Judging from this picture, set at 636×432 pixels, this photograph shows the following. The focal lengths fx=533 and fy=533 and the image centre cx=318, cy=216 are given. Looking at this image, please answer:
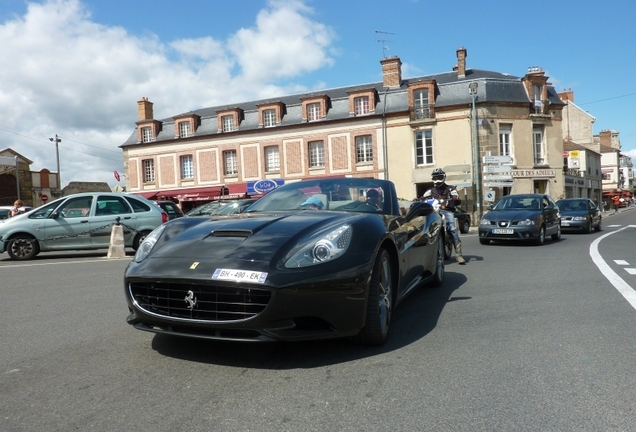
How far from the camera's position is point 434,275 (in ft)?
19.7

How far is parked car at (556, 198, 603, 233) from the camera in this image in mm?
18141

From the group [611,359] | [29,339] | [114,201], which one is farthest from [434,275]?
[114,201]

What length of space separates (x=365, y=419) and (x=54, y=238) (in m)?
10.5

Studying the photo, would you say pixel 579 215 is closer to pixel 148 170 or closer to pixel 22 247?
pixel 22 247

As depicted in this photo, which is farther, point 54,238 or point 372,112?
point 372,112

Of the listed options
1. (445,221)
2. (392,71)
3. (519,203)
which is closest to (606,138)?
(392,71)

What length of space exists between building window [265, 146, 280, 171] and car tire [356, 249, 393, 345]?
102 ft

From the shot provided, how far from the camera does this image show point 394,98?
32344 millimetres

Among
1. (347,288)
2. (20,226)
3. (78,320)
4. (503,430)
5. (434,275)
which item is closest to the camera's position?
(503,430)

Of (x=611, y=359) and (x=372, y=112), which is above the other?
(x=372, y=112)

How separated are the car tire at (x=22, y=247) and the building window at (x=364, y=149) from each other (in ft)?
77.3

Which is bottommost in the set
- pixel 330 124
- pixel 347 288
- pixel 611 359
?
pixel 611 359

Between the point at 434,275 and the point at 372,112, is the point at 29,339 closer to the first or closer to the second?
the point at 434,275

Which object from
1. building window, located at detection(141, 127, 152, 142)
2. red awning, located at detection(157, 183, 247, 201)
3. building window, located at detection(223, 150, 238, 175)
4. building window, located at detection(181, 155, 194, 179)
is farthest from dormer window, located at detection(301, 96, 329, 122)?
building window, located at detection(141, 127, 152, 142)
